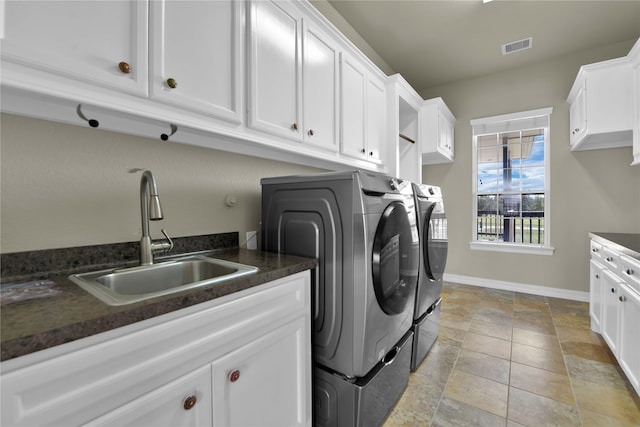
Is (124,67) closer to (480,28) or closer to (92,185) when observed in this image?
(92,185)

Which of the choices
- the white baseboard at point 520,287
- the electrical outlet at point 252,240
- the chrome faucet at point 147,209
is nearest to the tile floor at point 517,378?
the white baseboard at point 520,287

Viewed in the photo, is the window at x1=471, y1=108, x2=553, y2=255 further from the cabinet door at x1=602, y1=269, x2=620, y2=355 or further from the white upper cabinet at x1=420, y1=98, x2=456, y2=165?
the cabinet door at x1=602, y1=269, x2=620, y2=355

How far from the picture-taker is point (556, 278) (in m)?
3.64

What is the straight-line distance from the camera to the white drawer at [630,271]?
160cm

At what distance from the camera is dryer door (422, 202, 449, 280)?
2.10 meters

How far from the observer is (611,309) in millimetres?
2029

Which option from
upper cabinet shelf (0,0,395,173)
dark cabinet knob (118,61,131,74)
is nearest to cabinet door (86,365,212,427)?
upper cabinet shelf (0,0,395,173)

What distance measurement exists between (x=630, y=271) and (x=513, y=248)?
7.77 ft

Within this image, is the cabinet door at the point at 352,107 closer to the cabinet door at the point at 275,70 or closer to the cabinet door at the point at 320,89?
the cabinet door at the point at 320,89

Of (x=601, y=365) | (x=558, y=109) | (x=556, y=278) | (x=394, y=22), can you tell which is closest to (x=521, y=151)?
(x=558, y=109)

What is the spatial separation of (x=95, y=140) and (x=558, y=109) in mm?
4829

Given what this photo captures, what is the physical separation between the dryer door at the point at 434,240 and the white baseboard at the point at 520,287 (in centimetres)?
220

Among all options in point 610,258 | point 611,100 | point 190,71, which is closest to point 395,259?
point 190,71

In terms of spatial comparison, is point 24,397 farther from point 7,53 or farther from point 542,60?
point 542,60
